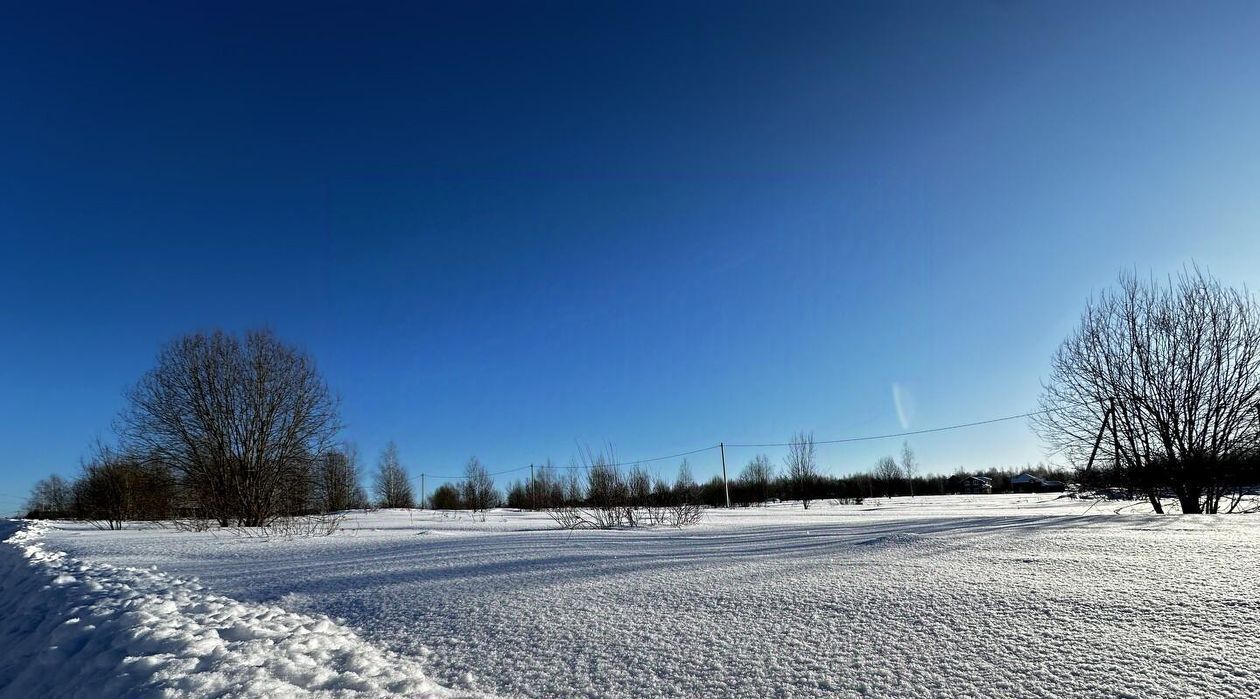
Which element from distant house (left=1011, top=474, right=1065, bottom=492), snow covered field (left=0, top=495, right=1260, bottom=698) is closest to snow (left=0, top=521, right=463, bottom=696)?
snow covered field (left=0, top=495, right=1260, bottom=698)

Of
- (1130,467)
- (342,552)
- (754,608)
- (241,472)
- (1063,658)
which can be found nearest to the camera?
(1063,658)

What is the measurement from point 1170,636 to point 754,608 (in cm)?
119

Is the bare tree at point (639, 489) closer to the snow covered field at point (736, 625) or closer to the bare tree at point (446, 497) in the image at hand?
the snow covered field at point (736, 625)

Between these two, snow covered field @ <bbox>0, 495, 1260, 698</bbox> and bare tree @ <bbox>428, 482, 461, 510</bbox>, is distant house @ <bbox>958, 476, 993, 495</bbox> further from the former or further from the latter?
snow covered field @ <bbox>0, 495, 1260, 698</bbox>

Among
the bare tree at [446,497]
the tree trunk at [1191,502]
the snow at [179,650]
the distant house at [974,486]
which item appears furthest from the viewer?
the distant house at [974,486]

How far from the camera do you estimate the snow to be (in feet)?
5.12

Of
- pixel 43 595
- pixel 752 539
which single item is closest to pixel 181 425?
pixel 43 595

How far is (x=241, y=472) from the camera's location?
43.5 feet

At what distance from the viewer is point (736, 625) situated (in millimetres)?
1901

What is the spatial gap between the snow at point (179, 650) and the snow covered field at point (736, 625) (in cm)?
1

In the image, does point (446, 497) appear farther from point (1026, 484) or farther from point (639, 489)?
point (1026, 484)

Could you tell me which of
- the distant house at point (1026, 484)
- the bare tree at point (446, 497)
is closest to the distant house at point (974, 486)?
the distant house at point (1026, 484)

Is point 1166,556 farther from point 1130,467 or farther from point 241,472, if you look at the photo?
point 241,472

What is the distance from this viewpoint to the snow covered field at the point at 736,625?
4.77 ft
